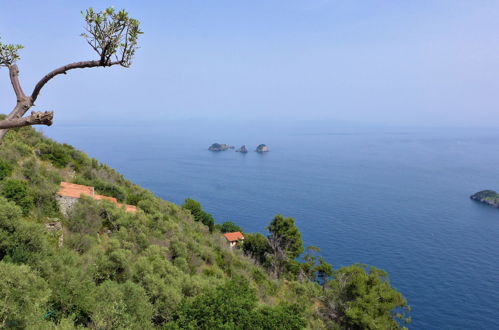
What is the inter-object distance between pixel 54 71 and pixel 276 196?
8692 cm

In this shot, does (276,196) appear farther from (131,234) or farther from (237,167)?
(131,234)

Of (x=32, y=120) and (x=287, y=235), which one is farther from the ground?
(x=32, y=120)

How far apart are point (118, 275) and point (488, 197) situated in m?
102

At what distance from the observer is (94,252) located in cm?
1555

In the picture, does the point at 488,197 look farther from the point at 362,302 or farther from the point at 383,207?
the point at 362,302

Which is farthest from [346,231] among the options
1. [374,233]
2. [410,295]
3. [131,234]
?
[131,234]

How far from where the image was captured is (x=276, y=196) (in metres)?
90.4

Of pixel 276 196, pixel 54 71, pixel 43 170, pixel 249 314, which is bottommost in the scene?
pixel 276 196

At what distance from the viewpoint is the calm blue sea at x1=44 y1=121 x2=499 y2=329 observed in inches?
1876

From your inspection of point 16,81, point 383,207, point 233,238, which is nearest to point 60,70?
point 16,81

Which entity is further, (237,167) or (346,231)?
(237,167)

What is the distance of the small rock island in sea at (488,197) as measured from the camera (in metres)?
84.6

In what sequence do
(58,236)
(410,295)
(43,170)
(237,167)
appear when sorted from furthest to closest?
(237,167), (410,295), (43,170), (58,236)

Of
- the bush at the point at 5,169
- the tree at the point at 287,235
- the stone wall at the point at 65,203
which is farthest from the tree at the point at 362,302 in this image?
the bush at the point at 5,169
